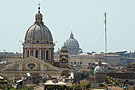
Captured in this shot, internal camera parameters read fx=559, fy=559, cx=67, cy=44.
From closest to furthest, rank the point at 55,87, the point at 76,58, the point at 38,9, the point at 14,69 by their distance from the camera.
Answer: the point at 55,87, the point at 14,69, the point at 38,9, the point at 76,58

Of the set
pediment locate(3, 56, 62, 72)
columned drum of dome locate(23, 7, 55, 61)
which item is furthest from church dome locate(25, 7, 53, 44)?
pediment locate(3, 56, 62, 72)

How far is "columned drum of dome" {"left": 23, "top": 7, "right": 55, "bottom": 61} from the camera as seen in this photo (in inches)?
3561

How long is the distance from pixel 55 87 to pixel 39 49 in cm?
4101

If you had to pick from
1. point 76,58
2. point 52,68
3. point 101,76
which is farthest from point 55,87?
point 76,58

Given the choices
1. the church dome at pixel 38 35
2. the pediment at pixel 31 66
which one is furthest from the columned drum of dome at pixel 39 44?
the pediment at pixel 31 66

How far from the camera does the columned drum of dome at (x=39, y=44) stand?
297 feet

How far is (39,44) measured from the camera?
90.4 m

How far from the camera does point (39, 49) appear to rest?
297 ft

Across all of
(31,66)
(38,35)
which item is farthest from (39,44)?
(31,66)

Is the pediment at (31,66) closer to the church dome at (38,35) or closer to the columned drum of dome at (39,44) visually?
the columned drum of dome at (39,44)

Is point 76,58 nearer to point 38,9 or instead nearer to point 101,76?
point 38,9

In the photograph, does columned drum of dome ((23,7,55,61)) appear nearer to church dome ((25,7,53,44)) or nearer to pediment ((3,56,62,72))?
church dome ((25,7,53,44))

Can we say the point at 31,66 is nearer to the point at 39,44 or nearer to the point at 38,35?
the point at 39,44

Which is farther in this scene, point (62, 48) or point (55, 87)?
point (62, 48)
